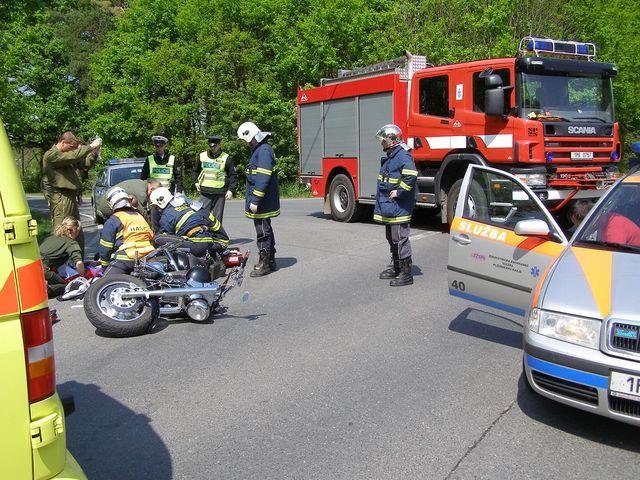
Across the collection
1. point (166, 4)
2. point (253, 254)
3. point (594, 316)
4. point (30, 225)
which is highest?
point (166, 4)

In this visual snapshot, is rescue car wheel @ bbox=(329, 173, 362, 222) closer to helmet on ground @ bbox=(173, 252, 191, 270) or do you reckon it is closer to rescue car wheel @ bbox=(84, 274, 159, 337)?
helmet on ground @ bbox=(173, 252, 191, 270)

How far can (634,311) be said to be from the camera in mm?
3607

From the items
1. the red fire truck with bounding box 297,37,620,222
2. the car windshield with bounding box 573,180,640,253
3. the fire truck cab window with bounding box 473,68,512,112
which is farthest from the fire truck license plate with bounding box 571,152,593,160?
the car windshield with bounding box 573,180,640,253

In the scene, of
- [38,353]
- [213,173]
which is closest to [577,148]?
[213,173]

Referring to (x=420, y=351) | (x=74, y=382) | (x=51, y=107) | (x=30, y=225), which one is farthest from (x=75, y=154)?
(x=51, y=107)

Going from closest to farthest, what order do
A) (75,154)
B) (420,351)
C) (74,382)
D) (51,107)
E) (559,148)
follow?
(74,382) < (420,351) < (75,154) < (559,148) < (51,107)

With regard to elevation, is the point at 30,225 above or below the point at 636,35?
below

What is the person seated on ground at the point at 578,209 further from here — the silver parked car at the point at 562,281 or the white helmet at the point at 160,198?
the white helmet at the point at 160,198

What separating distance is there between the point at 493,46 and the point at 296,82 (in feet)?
33.0

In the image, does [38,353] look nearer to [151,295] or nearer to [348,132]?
[151,295]

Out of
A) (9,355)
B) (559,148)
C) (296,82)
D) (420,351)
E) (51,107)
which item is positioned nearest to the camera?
(9,355)

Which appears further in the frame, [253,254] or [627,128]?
[627,128]

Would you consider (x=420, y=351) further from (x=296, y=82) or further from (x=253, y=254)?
(x=296, y=82)

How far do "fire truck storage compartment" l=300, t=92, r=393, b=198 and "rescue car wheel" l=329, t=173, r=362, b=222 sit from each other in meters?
0.39
